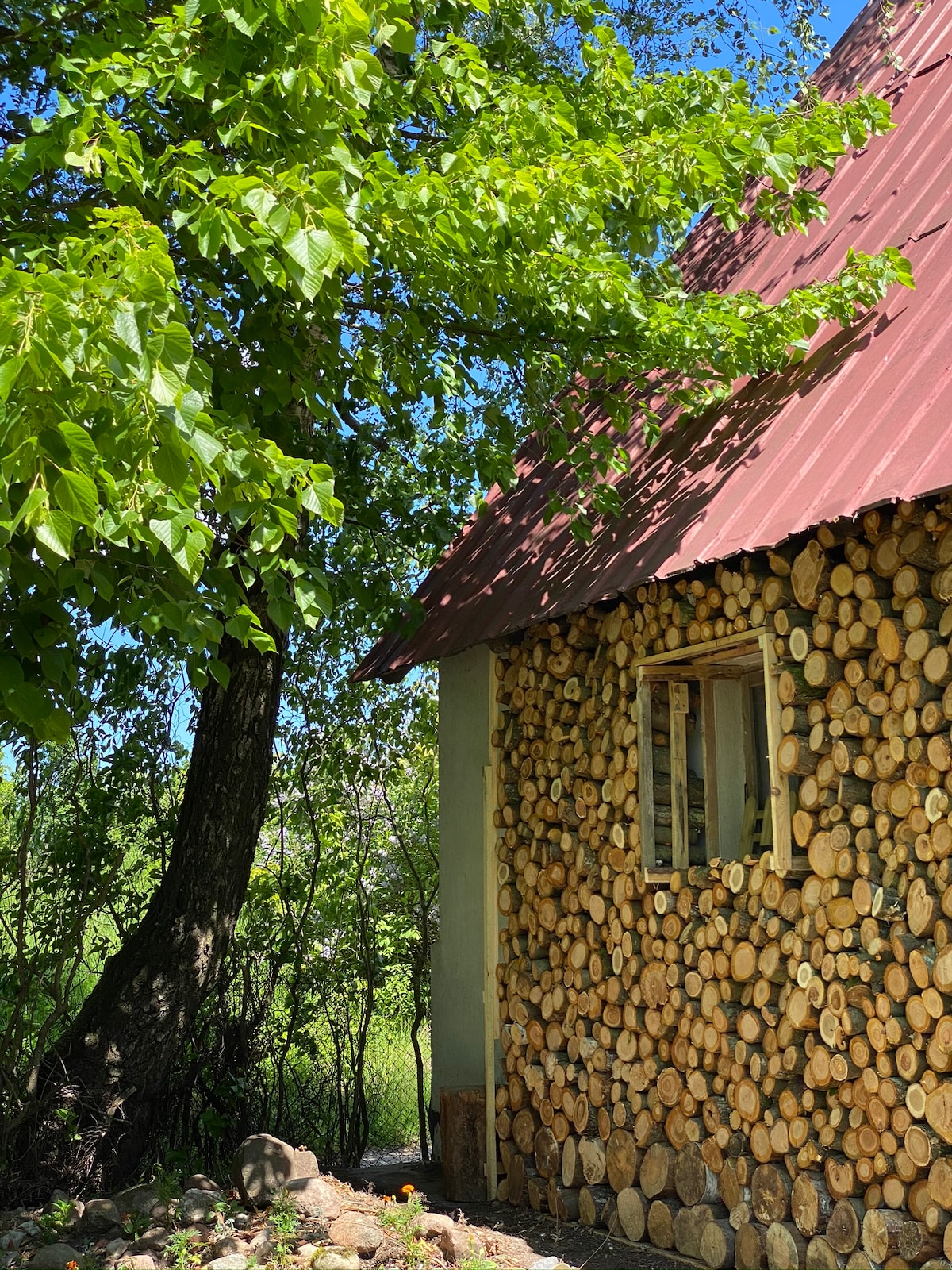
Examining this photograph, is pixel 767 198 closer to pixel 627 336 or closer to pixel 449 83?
pixel 627 336

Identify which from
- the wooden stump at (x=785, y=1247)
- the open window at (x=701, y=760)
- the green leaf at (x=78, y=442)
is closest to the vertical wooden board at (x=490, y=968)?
the open window at (x=701, y=760)

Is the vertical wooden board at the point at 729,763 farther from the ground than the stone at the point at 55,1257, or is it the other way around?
the vertical wooden board at the point at 729,763

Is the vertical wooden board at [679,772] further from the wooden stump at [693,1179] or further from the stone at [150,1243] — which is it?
the stone at [150,1243]

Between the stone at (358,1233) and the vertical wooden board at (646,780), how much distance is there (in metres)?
1.95

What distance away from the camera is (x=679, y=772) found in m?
6.03

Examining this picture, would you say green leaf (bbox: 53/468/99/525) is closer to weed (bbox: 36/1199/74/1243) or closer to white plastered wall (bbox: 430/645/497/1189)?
weed (bbox: 36/1199/74/1243)

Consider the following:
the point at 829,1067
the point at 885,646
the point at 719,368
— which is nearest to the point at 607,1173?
the point at 829,1067

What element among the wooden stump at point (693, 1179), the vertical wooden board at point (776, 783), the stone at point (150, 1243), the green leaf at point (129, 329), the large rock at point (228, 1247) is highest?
the green leaf at point (129, 329)

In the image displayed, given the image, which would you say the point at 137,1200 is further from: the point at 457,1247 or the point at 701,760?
the point at 701,760

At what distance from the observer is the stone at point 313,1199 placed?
18.0ft

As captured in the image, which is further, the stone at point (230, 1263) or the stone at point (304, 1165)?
the stone at point (304, 1165)

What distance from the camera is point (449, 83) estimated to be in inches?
211

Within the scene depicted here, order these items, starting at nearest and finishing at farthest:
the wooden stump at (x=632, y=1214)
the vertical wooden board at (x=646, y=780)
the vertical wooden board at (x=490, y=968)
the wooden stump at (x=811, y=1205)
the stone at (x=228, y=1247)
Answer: the wooden stump at (x=811, y=1205) → the stone at (x=228, y=1247) → the wooden stump at (x=632, y=1214) → the vertical wooden board at (x=646, y=780) → the vertical wooden board at (x=490, y=968)

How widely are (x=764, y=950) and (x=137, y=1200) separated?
10.0 feet
